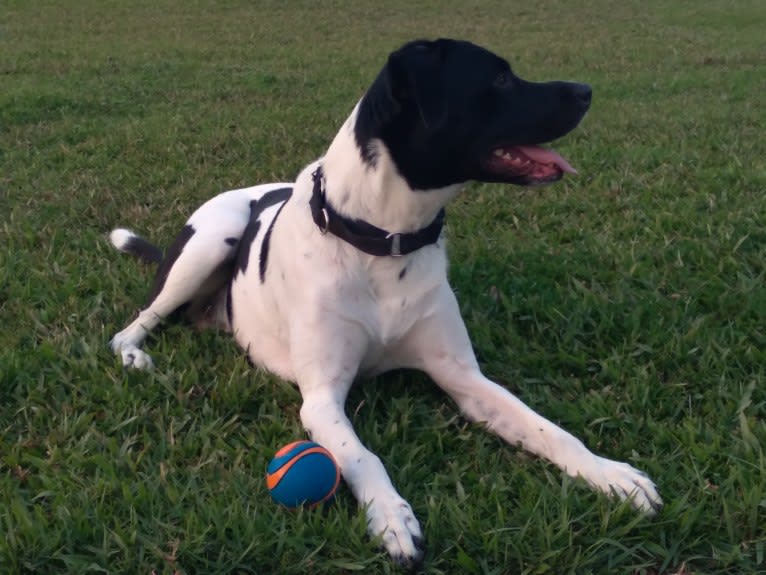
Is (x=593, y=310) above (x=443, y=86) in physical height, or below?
below

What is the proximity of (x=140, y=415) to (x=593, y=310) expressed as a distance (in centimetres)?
184

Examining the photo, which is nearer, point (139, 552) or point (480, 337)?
point (139, 552)

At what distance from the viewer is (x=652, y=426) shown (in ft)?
9.14

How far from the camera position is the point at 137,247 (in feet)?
14.6

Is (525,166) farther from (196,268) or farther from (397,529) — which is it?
(196,268)

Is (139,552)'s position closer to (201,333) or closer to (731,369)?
(201,333)

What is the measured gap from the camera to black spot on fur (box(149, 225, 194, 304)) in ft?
12.3

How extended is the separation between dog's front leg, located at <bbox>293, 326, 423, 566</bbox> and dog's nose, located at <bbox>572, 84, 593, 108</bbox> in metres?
1.06

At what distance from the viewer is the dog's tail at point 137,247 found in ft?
14.5

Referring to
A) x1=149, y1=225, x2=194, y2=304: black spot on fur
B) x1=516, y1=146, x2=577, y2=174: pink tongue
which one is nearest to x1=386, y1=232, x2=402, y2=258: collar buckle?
x1=516, y1=146, x2=577, y2=174: pink tongue

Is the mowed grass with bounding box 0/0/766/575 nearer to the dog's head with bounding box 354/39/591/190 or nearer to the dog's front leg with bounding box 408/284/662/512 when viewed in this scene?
the dog's front leg with bounding box 408/284/662/512

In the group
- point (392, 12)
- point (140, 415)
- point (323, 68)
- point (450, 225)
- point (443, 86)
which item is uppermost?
point (443, 86)

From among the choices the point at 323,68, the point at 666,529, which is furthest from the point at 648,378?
the point at 323,68

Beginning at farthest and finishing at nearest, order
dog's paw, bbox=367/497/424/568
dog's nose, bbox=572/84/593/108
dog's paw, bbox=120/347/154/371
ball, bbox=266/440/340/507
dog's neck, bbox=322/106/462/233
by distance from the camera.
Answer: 1. dog's paw, bbox=120/347/154/371
2. dog's nose, bbox=572/84/593/108
3. dog's neck, bbox=322/106/462/233
4. ball, bbox=266/440/340/507
5. dog's paw, bbox=367/497/424/568
